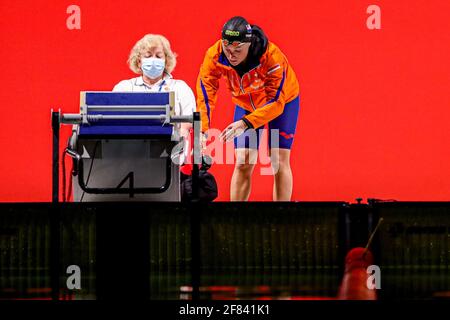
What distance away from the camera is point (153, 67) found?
419cm

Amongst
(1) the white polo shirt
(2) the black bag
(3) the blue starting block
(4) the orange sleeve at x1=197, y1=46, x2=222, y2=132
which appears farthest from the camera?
(4) the orange sleeve at x1=197, y1=46, x2=222, y2=132

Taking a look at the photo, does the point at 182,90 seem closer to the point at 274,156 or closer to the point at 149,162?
the point at 274,156

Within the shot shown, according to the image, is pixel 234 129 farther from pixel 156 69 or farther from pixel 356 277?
pixel 356 277

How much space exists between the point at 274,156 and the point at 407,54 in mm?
1107

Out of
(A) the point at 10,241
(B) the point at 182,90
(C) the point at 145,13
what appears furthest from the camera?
(C) the point at 145,13

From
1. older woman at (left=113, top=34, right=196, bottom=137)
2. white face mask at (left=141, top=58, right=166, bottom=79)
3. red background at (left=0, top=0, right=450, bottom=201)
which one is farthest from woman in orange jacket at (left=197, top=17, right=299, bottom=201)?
red background at (left=0, top=0, right=450, bottom=201)

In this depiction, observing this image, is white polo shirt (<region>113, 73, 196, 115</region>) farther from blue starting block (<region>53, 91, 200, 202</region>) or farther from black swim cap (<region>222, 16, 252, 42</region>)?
blue starting block (<region>53, 91, 200, 202</region>)

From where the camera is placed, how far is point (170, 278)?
2375 mm

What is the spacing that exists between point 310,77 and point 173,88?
1.02 metres

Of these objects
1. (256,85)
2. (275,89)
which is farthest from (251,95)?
(275,89)

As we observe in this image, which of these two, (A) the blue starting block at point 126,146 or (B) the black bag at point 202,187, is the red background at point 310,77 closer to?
(B) the black bag at point 202,187

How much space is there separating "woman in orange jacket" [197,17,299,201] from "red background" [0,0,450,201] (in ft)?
1.37

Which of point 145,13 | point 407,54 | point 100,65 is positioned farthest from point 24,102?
point 407,54

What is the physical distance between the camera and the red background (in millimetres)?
4824
